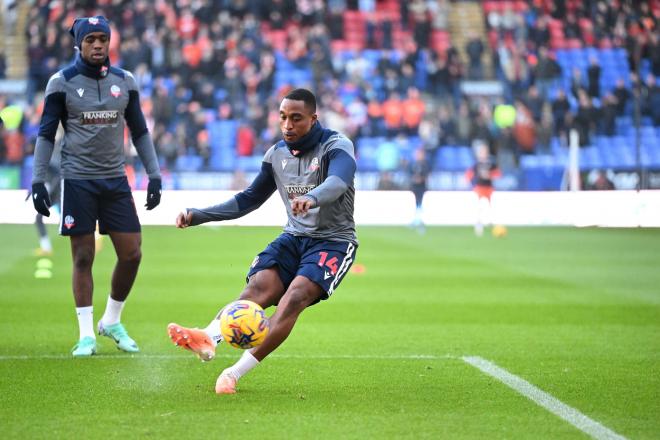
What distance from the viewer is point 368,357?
8.82 m

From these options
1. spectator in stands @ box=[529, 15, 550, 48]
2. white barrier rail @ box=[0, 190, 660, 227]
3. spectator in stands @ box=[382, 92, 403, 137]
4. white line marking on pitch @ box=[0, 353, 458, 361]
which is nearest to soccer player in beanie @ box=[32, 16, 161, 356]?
white line marking on pitch @ box=[0, 353, 458, 361]

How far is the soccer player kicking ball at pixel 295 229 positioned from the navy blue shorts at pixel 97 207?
5.23 feet

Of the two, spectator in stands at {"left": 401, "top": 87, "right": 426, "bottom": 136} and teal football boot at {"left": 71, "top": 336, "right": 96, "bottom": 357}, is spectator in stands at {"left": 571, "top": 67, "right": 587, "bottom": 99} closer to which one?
spectator in stands at {"left": 401, "top": 87, "right": 426, "bottom": 136}

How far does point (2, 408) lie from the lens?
641 centimetres

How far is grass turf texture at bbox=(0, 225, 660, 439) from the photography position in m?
6.11

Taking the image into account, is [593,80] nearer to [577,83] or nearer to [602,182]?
[577,83]

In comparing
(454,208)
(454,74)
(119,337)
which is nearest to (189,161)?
(454,208)

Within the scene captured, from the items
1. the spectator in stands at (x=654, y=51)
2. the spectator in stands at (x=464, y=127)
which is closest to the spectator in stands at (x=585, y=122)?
the spectator in stands at (x=464, y=127)

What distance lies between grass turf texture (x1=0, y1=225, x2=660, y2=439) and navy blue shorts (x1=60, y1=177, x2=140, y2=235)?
1.00 meters

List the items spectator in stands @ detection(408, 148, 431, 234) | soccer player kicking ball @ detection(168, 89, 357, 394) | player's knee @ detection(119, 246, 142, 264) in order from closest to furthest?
soccer player kicking ball @ detection(168, 89, 357, 394)
player's knee @ detection(119, 246, 142, 264)
spectator in stands @ detection(408, 148, 431, 234)

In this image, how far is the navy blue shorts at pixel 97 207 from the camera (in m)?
8.52

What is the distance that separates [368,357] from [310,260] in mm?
1969

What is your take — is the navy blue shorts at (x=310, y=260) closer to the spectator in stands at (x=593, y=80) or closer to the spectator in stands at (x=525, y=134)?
the spectator in stands at (x=525, y=134)

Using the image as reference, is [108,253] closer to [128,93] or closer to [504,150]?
[128,93]
